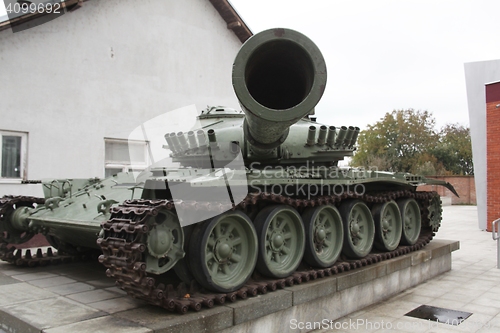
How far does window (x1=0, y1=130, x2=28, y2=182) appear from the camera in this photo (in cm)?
933

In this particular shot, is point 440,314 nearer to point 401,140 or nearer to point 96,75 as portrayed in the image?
point 96,75

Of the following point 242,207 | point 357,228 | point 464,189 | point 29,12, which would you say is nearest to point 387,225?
point 357,228

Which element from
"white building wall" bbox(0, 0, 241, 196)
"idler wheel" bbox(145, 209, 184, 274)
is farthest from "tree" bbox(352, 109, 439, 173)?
"idler wheel" bbox(145, 209, 184, 274)

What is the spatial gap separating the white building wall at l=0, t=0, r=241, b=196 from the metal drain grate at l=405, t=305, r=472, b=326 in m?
7.49

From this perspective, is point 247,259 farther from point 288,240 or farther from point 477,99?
point 477,99

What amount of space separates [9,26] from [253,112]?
7064 millimetres

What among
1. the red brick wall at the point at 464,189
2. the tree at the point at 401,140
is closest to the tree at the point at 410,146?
the tree at the point at 401,140

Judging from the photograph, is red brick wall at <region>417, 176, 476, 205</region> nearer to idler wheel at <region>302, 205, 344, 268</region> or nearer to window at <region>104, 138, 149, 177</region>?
window at <region>104, 138, 149, 177</region>

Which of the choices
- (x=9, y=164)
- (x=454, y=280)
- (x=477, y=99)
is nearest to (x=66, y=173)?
(x=9, y=164)

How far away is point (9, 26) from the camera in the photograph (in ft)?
30.2
